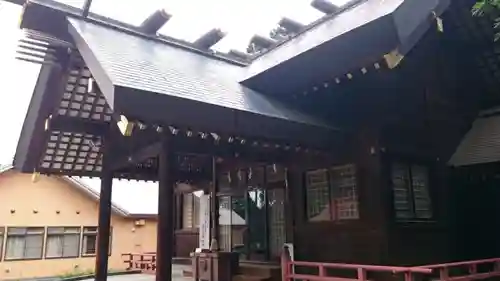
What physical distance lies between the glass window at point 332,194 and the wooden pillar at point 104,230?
319 centimetres

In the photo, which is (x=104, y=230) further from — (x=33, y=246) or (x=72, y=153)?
(x=33, y=246)

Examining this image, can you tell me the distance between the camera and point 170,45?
6941 millimetres

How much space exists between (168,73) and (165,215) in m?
1.70

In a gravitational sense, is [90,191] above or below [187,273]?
above

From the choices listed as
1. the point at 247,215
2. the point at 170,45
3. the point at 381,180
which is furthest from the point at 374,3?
the point at 247,215

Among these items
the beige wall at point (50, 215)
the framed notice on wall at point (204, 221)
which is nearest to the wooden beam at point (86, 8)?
the framed notice on wall at point (204, 221)

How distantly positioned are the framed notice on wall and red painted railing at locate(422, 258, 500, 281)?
4.74 metres

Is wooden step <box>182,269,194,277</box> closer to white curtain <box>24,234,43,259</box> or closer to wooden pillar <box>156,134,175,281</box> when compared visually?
wooden pillar <box>156,134,175,281</box>

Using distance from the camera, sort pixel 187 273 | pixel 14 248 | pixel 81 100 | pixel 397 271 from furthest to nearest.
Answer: pixel 14 248
pixel 187 273
pixel 81 100
pixel 397 271

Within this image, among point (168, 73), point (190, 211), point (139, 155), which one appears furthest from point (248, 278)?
point (190, 211)

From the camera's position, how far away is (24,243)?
49.5 ft

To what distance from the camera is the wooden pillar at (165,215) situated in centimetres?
470

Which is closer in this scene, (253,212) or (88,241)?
(253,212)

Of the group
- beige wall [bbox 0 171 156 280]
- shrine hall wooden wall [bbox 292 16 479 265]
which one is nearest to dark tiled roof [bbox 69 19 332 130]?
shrine hall wooden wall [bbox 292 16 479 265]
